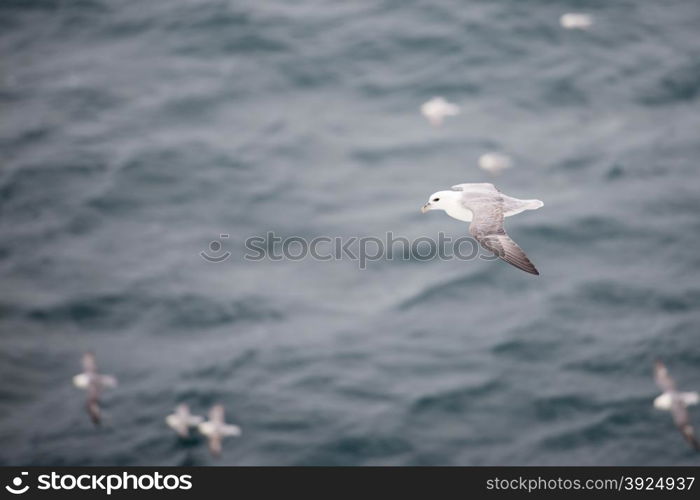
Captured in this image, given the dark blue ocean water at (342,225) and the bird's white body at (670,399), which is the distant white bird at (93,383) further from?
the bird's white body at (670,399)

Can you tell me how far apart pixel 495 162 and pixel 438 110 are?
2658 millimetres

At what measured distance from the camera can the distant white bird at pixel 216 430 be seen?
19594 mm

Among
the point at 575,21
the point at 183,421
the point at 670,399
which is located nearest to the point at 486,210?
the point at 670,399

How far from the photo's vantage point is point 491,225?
13.5m

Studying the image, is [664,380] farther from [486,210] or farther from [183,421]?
[183,421]

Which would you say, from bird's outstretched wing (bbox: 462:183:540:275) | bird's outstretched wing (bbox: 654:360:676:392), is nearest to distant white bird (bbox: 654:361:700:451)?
bird's outstretched wing (bbox: 654:360:676:392)

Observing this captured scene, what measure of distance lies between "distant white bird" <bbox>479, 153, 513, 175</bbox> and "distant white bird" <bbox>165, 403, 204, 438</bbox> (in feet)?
31.6

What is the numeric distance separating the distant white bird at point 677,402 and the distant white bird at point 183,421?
371 inches

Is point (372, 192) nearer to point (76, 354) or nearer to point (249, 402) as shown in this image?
point (249, 402)

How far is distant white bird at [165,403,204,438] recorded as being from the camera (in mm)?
19906

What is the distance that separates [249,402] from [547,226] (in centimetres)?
843

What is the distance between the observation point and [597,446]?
19859 millimetres
